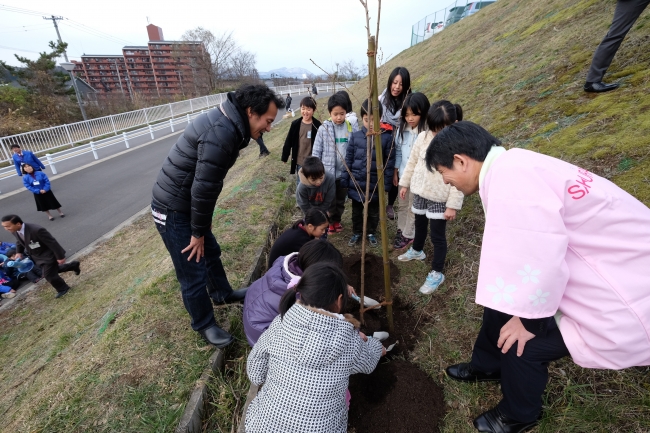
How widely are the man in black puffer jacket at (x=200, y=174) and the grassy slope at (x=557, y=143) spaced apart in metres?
1.82

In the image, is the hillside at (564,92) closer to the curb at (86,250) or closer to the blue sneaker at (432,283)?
the blue sneaker at (432,283)

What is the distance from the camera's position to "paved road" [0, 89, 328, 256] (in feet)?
23.0

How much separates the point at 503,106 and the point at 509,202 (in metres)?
4.70

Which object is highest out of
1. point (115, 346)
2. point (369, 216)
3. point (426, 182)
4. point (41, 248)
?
point (426, 182)

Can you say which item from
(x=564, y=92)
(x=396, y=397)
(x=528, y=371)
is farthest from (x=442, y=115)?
(x=564, y=92)

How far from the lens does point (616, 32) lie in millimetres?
3496

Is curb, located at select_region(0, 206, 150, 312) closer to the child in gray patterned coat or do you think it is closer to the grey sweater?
the grey sweater

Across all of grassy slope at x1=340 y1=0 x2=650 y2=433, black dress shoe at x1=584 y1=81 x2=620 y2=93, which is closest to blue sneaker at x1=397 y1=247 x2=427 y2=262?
grassy slope at x1=340 y1=0 x2=650 y2=433

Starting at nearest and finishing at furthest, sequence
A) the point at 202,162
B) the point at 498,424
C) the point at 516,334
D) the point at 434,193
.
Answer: the point at 516,334 → the point at 498,424 → the point at 202,162 → the point at 434,193

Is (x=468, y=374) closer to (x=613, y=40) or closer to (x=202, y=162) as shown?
(x=202, y=162)

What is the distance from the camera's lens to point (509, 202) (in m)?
1.17

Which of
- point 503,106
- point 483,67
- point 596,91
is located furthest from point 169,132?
point 596,91

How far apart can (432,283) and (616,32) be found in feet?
11.7

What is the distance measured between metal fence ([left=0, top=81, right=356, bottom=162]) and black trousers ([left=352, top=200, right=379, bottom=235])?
14.8 feet
